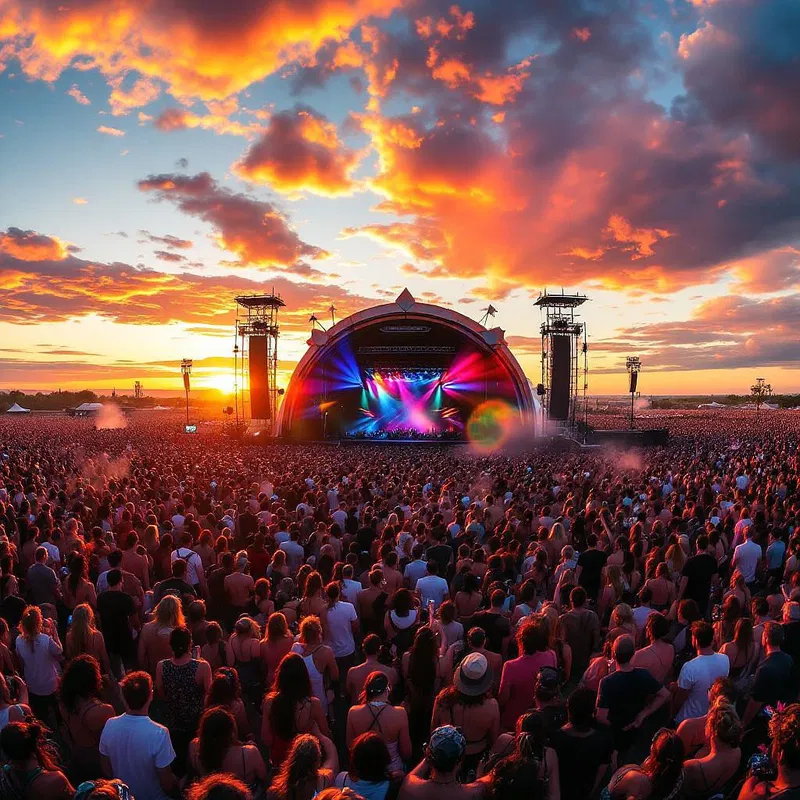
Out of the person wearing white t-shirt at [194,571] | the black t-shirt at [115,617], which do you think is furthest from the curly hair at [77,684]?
the person wearing white t-shirt at [194,571]

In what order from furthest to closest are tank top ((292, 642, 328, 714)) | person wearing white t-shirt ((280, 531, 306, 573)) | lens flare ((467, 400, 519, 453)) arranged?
lens flare ((467, 400, 519, 453)) → person wearing white t-shirt ((280, 531, 306, 573)) → tank top ((292, 642, 328, 714))

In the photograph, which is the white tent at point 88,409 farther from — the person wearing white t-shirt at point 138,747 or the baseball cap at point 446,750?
the baseball cap at point 446,750

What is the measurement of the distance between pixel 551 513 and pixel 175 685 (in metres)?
8.00

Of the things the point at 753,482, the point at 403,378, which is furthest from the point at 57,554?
the point at 403,378

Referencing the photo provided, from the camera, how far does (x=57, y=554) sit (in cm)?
789

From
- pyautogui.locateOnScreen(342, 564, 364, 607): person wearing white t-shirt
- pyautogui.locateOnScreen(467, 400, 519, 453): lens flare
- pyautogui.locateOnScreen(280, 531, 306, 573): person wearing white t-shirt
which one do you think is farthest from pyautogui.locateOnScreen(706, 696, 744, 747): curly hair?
pyautogui.locateOnScreen(467, 400, 519, 453): lens flare

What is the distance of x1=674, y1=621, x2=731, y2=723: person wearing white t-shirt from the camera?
14.3 feet

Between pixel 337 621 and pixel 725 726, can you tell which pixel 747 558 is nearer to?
pixel 725 726

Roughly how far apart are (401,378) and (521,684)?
1251 inches

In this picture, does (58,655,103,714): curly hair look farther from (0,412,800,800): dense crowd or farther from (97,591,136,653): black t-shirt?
(97,591,136,653): black t-shirt

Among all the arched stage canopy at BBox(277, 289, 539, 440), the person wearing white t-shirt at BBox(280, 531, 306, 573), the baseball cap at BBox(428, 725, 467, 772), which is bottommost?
the person wearing white t-shirt at BBox(280, 531, 306, 573)

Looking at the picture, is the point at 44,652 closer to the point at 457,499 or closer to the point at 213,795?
the point at 213,795

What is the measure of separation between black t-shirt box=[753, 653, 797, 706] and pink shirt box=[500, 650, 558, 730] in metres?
1.69

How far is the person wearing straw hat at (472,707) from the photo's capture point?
3631mm
